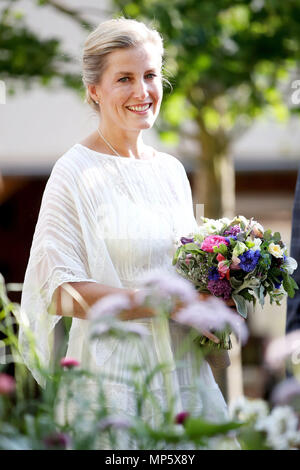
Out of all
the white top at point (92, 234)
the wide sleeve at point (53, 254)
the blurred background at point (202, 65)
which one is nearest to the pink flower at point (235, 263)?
the white top at point (92, 234)

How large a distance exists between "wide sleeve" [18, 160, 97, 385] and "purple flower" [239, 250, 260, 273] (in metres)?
0.51

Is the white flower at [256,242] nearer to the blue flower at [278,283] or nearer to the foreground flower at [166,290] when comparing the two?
the blue flower at [278,283]

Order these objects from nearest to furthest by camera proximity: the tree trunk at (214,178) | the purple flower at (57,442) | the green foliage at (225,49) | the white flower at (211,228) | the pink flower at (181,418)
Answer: the purple flower at (57,442) < the pink flower at (181,418) < the white flower at (211,228) < the green foliage at (225,49) < the tree trunk at (214,178)

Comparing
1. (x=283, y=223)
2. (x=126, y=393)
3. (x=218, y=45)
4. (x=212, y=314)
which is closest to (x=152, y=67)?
(x=126, y=393)

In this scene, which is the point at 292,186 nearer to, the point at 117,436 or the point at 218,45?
the point at 218,45

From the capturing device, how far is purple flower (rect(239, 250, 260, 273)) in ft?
9.70

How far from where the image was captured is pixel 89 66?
3.17m

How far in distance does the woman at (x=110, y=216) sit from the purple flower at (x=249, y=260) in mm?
297

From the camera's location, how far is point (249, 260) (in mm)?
2969

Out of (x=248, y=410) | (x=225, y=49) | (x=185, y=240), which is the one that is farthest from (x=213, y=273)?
(x=225, y=49)

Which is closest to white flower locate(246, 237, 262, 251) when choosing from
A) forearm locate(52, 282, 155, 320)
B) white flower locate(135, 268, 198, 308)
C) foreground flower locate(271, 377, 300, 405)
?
forearm locate(52, 282, 155, 320)

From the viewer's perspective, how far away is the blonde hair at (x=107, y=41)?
3094mm

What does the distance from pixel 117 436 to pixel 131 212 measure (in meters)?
1.37

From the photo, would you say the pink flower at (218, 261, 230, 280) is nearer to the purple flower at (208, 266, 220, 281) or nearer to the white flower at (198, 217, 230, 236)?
the purple flower at (208, 266, 220, 281)
